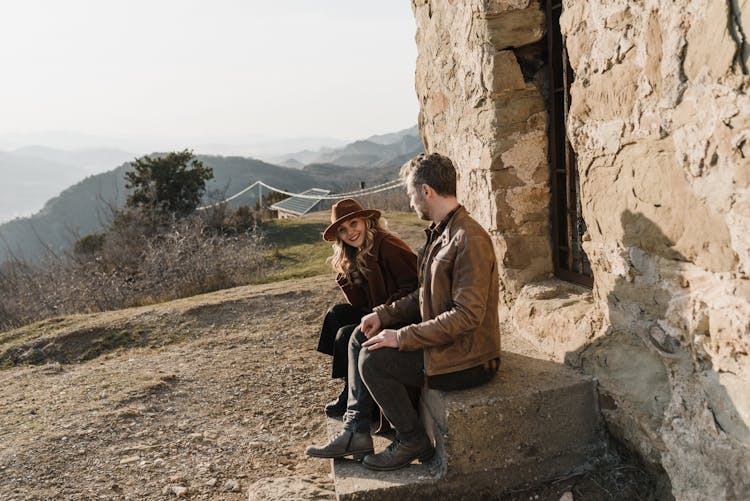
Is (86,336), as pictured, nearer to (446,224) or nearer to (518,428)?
(446,224)

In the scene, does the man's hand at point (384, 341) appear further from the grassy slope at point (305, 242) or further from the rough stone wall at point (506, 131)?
the grassy slope at point (305, 242)

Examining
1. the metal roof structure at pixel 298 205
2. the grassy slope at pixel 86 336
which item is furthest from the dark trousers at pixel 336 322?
the metal roof structure at pixel 298 205

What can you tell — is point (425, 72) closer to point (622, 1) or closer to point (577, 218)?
point (577, 218)

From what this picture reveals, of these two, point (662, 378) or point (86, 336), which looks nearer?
point (662, 378)

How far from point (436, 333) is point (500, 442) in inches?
22.0

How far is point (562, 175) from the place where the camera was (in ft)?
11.3

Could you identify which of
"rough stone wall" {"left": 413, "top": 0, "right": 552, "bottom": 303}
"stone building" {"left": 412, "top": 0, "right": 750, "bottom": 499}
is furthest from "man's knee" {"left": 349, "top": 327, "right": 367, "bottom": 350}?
"rough stone wall" {"left": 413, "top": 0, "right": 552, "bottom": 303}

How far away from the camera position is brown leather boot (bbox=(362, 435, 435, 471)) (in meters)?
2.72

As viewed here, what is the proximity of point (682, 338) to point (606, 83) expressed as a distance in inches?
40.5

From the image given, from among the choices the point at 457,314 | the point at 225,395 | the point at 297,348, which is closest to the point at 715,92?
the point at 457,314

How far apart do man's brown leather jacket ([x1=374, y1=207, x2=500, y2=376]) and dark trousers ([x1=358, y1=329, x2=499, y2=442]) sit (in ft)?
0.19

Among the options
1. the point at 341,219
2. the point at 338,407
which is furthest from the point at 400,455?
the point at 341,219

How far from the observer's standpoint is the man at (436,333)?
2535mm

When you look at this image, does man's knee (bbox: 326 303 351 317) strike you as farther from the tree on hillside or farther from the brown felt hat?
the tree on hillside
